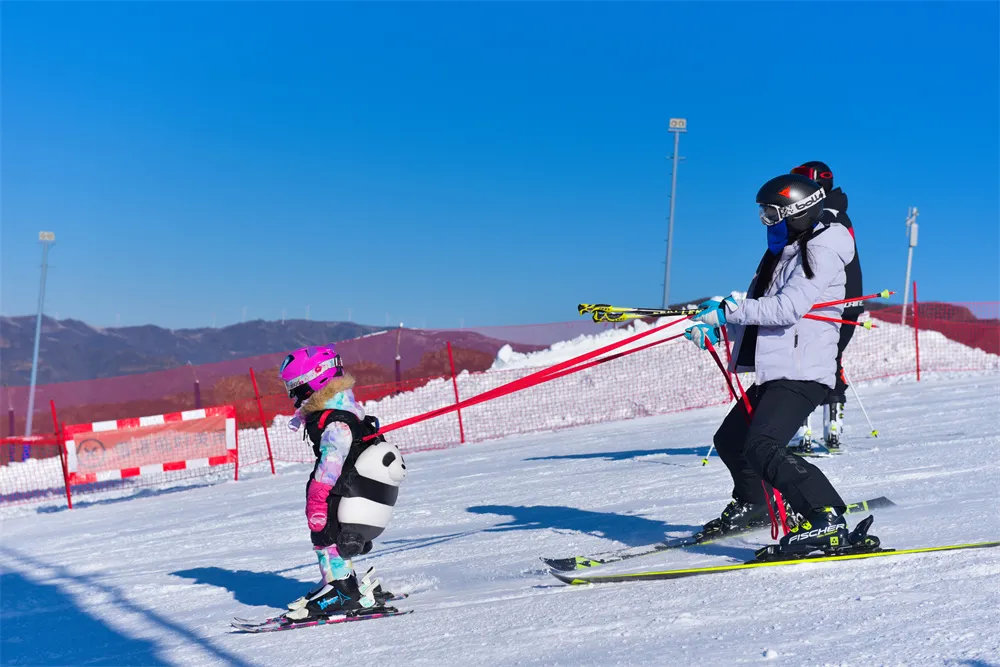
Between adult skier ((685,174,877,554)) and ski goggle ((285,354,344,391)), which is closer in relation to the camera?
adult skier ((685,174,877,554))

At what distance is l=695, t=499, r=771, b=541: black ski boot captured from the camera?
557cm

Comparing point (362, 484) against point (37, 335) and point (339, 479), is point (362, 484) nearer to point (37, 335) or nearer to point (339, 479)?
point (339, 479)

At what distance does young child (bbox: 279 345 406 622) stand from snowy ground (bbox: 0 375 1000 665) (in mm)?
255

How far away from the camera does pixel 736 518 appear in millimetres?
5582

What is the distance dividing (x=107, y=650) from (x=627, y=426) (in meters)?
10.3

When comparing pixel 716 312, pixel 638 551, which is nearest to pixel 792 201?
pixel 716 312

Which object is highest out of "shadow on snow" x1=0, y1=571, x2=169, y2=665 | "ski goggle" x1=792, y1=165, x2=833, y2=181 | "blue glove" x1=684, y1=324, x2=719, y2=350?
"ski goggle" x1=792, y1=165, x2=833, y2=181

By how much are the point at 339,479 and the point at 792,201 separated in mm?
2693

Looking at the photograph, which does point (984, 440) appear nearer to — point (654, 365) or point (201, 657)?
point (201, 657)

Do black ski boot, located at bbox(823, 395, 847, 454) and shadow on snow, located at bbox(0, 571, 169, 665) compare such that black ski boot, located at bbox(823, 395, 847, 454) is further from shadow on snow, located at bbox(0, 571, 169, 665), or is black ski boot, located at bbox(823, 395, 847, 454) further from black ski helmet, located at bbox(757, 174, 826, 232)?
shadow on snow, located at bbox(0, 571, 169, 665)

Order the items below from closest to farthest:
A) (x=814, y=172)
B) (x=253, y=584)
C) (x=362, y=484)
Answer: (x=362, y=484), (x=253, y=584), (x=814, y=172)

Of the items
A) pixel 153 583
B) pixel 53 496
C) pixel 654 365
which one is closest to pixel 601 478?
pixel 153 583

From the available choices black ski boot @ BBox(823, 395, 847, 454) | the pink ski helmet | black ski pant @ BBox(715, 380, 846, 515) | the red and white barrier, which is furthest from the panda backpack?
the red and white barrier

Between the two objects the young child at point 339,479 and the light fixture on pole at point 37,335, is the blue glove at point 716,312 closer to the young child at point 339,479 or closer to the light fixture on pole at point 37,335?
the young child at point 339,479
